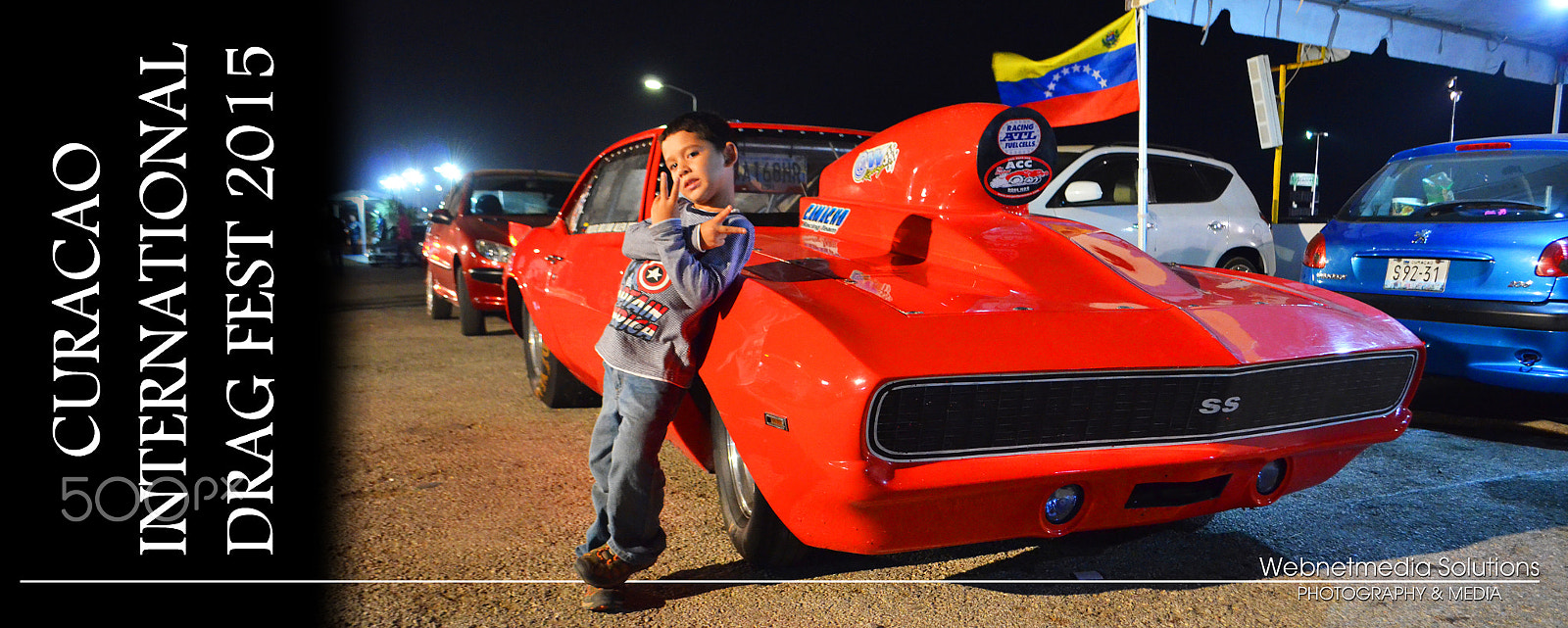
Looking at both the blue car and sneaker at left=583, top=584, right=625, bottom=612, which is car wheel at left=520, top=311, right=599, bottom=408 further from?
the blue car

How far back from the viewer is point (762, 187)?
3.57 m

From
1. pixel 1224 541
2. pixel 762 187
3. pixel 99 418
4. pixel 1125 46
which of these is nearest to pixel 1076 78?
pixel 1125 46

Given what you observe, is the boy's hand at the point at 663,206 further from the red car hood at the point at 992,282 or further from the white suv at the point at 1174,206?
the white suv at the point at 1174,206

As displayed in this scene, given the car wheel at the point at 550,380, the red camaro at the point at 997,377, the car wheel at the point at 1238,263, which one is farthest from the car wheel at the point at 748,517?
the car wheel at the point at 1238,263

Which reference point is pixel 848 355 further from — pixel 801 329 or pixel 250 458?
pixel 250 458

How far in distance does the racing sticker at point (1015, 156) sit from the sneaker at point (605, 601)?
1.57 meters

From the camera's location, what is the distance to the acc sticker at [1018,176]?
8.77 feet

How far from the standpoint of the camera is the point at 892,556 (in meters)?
2.68

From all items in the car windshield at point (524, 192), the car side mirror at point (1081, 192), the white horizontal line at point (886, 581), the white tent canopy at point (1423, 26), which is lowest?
the white horizontal line at point (886, 581)

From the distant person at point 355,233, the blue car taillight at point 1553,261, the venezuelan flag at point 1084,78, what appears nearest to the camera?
the blue car taillight at point 1553,261

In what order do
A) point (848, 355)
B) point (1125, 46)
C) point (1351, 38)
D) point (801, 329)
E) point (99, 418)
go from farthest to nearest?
point (1351, 38), point (1125, 46), point (99, 418), point (801, 329), point (848, 355)

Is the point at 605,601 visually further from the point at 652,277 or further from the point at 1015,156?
the point at 1015,156

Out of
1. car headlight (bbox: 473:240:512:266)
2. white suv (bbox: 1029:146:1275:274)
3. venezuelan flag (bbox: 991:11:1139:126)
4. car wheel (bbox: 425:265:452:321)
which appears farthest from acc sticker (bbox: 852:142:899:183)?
car wheel (bbox: 425:265:452:321)

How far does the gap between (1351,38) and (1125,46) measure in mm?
2979
